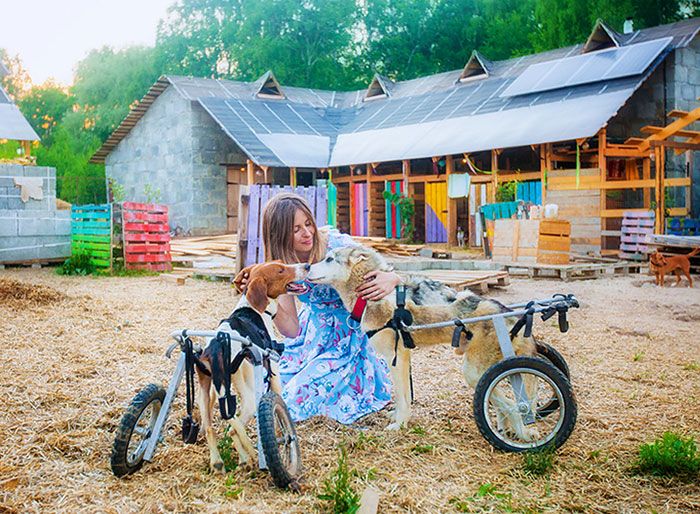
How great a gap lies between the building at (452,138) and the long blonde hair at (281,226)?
1219 centimetres

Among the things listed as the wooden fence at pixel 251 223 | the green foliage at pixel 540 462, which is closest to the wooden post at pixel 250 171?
the wooden fence at pixel 251 223

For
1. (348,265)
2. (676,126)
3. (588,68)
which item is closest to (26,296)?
(348,265)

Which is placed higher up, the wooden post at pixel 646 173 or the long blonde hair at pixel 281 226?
the wooden post at pixel 646 173

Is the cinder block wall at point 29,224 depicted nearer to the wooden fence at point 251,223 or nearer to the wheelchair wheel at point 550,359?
the wooden fence at point 251,223

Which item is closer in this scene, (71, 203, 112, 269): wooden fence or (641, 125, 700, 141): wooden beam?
(641, 125, 700, 141): wooden beam

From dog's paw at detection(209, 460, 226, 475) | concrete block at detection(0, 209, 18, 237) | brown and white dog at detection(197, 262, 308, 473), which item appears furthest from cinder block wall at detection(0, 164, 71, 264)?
dog's paw at detection(209, 460, 226, 475)

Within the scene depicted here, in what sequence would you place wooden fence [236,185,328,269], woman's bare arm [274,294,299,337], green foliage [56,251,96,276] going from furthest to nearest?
green foliage [56,251,96,276], wooden fence [236,185,328,269], woman's bare arm [274,294,299,337]

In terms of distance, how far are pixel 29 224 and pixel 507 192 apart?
12.1 m

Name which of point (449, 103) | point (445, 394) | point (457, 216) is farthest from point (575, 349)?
point (449, 103)

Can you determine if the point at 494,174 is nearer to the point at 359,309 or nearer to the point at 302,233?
the point at 302,233

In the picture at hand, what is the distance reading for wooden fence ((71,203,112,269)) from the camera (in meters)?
15.3

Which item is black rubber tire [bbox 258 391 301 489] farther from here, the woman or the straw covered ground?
the woman

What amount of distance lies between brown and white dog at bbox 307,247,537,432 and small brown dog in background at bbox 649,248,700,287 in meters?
8.97

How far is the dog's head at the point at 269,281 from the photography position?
13.6ft
